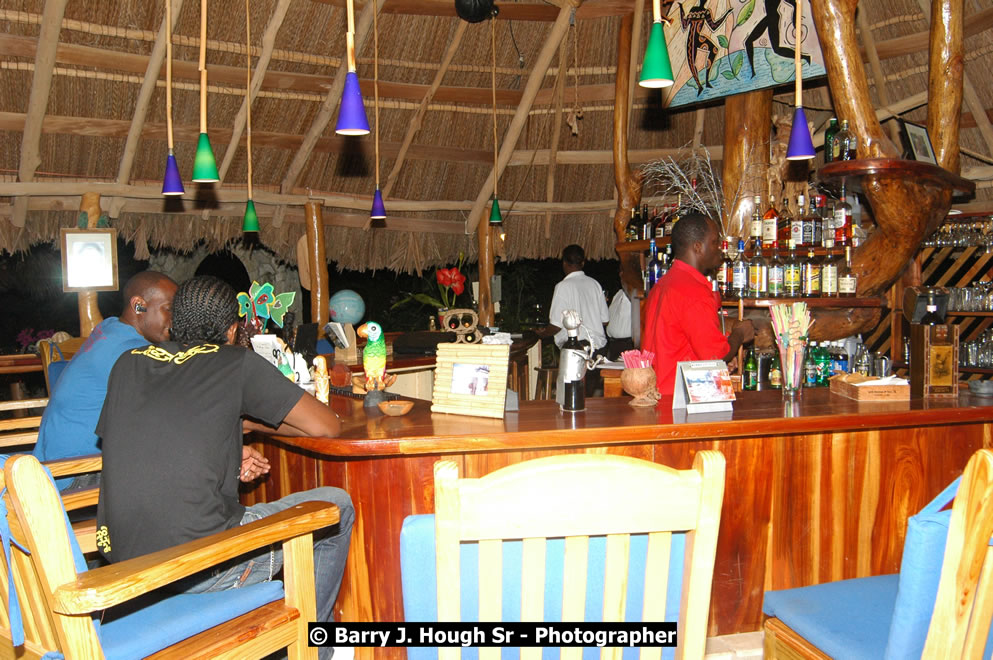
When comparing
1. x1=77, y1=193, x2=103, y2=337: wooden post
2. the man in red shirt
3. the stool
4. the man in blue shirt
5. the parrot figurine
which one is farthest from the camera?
the stool

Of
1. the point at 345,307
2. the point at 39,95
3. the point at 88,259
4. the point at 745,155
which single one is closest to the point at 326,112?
the point at 345,307

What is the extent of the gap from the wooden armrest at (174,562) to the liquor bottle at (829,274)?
12.4 feet

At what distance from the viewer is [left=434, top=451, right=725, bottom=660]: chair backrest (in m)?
1.32

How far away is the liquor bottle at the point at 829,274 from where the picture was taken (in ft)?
16.3

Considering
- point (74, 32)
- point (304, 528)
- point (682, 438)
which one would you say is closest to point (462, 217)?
point (74, 32)

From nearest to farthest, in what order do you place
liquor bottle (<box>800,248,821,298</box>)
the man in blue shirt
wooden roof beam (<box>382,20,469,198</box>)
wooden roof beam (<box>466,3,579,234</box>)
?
the man in blue shirt → liquor bottle (<box>800,248,821,298</box>) → wooden roof beam (<box>466,3,579,234</box>) → wooden roof beam (<box>382,20,469,198</box>)

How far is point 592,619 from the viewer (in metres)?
1.45

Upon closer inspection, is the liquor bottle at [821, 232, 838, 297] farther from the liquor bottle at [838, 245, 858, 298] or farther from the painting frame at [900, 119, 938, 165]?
the painting frame at [900, 119, 938, 165]

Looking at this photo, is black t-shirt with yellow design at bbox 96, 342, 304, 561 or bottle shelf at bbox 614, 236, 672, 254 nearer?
black t-shirt with yellow design at bbox 96, 342, 304, 561

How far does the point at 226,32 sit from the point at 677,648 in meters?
6.40

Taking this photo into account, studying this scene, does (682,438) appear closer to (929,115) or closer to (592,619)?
(592,619)

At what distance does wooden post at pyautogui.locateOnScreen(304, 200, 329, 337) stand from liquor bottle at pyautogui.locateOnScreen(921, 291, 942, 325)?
5.50m

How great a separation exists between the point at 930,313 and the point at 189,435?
2970 millimetres

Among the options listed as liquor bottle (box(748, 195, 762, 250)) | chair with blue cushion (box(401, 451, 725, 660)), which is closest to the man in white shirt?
liquor bottle (box(748, 195, 762, 250))
